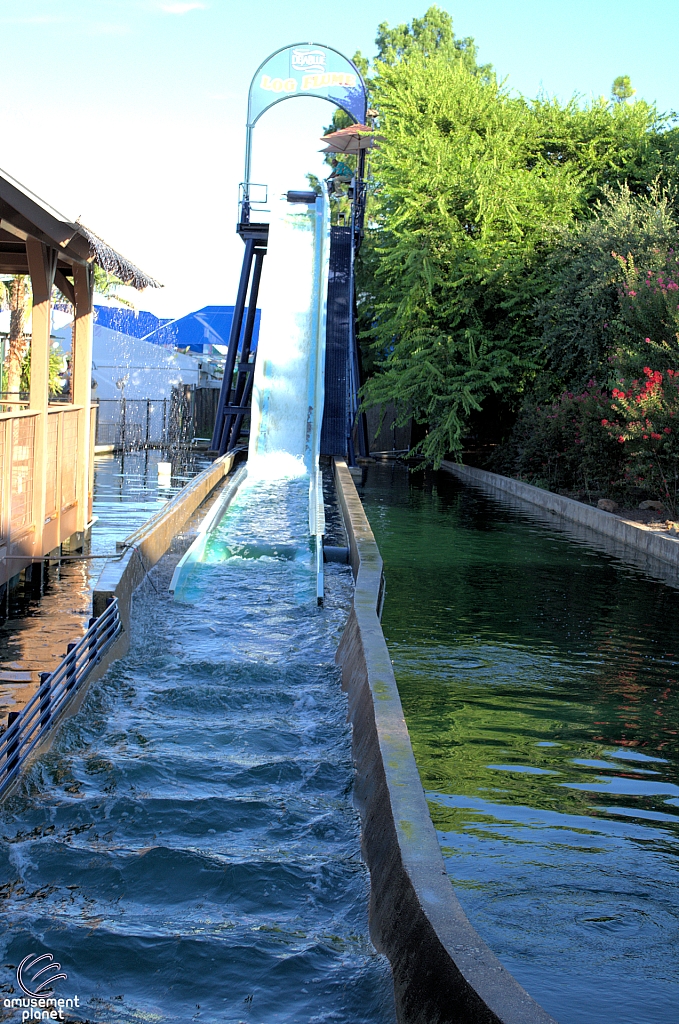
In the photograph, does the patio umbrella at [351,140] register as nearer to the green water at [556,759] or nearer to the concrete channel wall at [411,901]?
the green water at [556,759]

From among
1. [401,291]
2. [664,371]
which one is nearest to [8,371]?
[401,291]

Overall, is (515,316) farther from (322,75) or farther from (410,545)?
(410,545)

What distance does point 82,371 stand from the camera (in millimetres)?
11477

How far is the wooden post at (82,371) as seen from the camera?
11117 mm

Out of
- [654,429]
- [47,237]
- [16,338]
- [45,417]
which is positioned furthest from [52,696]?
[16,338]

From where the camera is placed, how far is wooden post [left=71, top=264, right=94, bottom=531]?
11117 millimetres

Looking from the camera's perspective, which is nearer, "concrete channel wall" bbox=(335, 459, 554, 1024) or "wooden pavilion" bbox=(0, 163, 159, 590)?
"concrete channel wall" bbox=(335, 459, 554, 1024)

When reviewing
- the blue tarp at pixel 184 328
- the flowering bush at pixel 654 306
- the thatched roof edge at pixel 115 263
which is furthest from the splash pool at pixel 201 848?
the blue tarp at pixel 184 328

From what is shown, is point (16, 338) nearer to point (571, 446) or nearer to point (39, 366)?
point (571, 446)

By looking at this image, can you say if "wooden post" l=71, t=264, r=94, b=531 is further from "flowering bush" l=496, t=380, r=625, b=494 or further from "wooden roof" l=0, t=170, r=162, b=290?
"flowering bush" l=496, t=380, r=625, b=494
